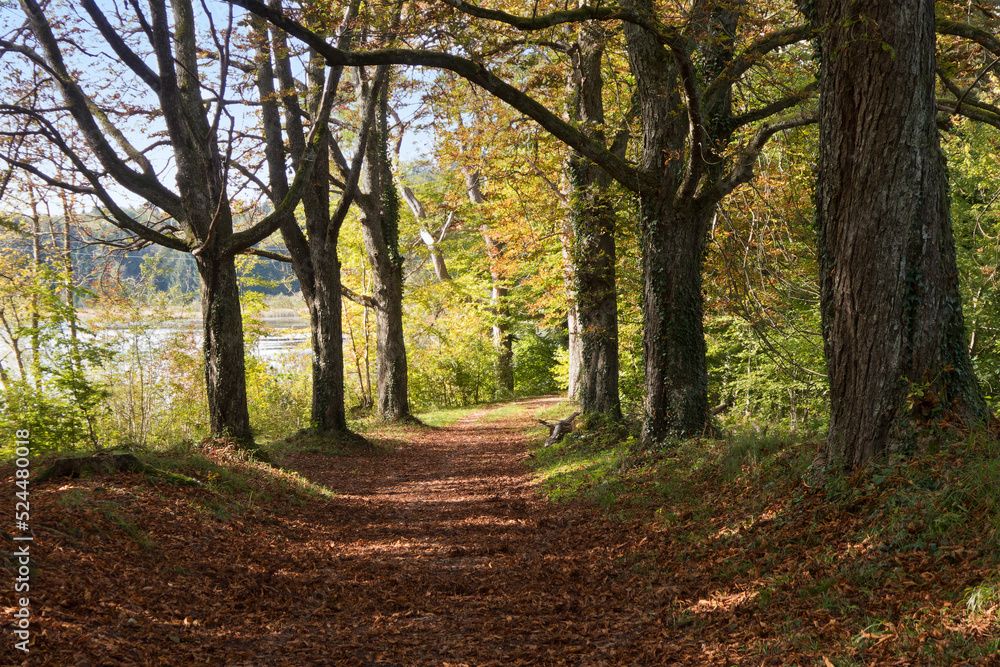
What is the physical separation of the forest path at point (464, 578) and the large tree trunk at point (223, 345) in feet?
5.45

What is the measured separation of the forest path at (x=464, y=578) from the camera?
4039 mm

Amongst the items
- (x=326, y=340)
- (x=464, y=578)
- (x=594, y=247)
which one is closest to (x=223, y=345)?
(x=326, y=340)

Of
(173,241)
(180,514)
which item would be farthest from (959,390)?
(173,241)

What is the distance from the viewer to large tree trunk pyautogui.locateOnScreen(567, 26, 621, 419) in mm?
11078

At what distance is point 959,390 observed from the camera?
4586mm

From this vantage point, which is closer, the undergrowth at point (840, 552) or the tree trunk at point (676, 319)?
the undergrowth at point (840, 552)

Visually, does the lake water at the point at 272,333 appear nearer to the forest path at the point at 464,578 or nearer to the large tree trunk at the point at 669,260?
the forest path at the point at 464,578

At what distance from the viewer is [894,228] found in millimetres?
4625

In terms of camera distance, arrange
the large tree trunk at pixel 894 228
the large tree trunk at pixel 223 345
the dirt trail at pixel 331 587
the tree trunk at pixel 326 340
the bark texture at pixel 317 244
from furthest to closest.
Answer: the tree trunk at pixel 326 340 < the bark texture at pixel 317 244 < the large tree trunk at pixel 223 345 < the large tree trunk at pixel 894 228 < the dirt trail at pixel 331 587

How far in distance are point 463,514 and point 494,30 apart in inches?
233

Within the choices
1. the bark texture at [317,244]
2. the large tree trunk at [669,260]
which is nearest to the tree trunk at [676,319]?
the large tree trunk at [669,260]

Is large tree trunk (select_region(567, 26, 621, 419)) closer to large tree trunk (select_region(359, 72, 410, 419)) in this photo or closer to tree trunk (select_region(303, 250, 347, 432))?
tree trunk (select_region(303, 250, 347, 432))

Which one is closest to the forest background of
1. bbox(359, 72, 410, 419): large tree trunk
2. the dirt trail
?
bbox(359, 72, 410, 419): large tree trunk

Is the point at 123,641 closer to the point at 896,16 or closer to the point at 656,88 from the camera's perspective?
the point at 896,16
